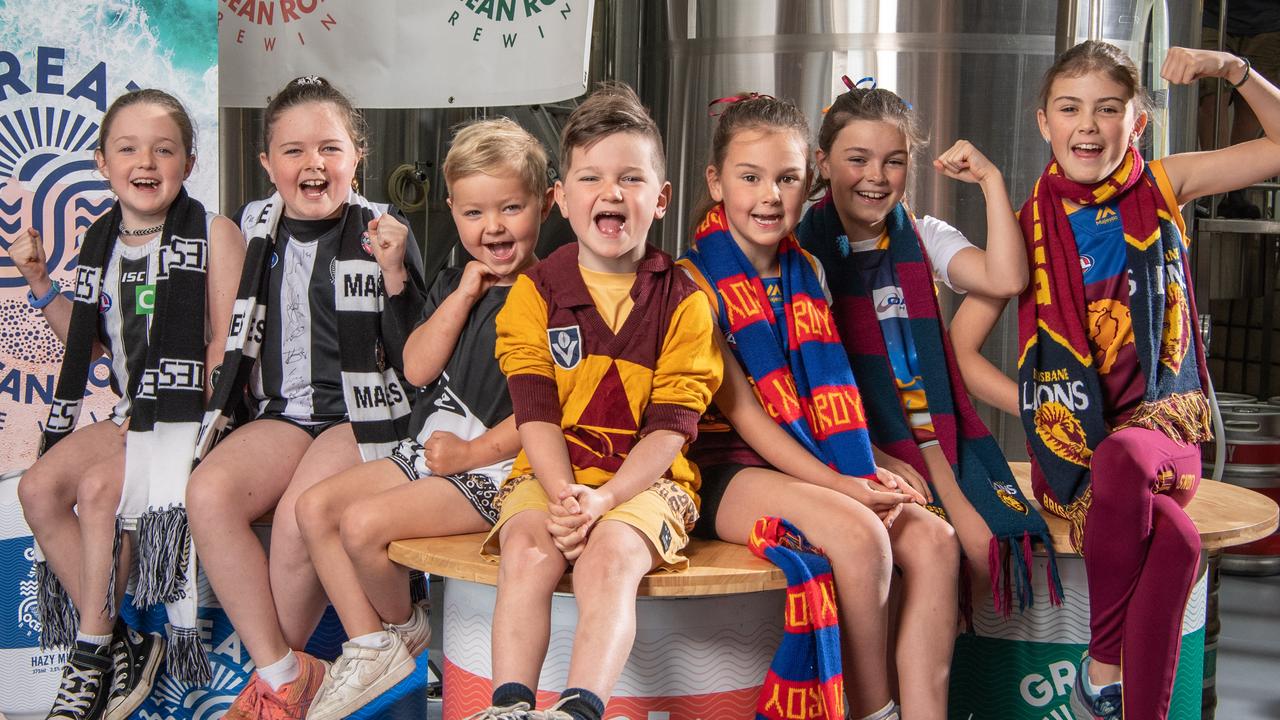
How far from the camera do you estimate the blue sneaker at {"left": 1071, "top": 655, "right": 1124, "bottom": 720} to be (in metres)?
2.15

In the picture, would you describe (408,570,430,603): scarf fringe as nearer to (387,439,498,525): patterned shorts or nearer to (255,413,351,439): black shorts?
(387,439,498,525): patterned shorts

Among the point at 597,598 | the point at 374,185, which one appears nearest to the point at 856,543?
the point at 597,598

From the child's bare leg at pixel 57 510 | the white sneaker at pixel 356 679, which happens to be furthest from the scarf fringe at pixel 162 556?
the white sneaker at pixel 356 679

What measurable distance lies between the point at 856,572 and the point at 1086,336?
75 centimetres

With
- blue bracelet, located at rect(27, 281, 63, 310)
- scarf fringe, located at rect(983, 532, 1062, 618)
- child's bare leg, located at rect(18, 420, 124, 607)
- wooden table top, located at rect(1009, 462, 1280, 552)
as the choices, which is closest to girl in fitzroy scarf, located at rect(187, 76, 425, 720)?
child's bare leg, located at rect(18, 420, 124, 607)

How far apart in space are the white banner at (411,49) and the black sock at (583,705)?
1988 millimetres

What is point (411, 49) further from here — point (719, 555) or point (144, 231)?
point (719, 555)

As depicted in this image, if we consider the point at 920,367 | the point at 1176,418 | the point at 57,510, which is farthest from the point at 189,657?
the point at 1176,418

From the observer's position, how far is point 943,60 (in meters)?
3.28

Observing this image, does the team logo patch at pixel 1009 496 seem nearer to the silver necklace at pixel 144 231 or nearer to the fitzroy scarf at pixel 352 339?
the fitzroy scarf at pixel 352 339

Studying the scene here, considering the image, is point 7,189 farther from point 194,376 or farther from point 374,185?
point 374,185

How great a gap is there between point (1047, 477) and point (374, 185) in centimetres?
243

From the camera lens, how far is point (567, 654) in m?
2.03

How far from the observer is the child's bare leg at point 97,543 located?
2.50m
